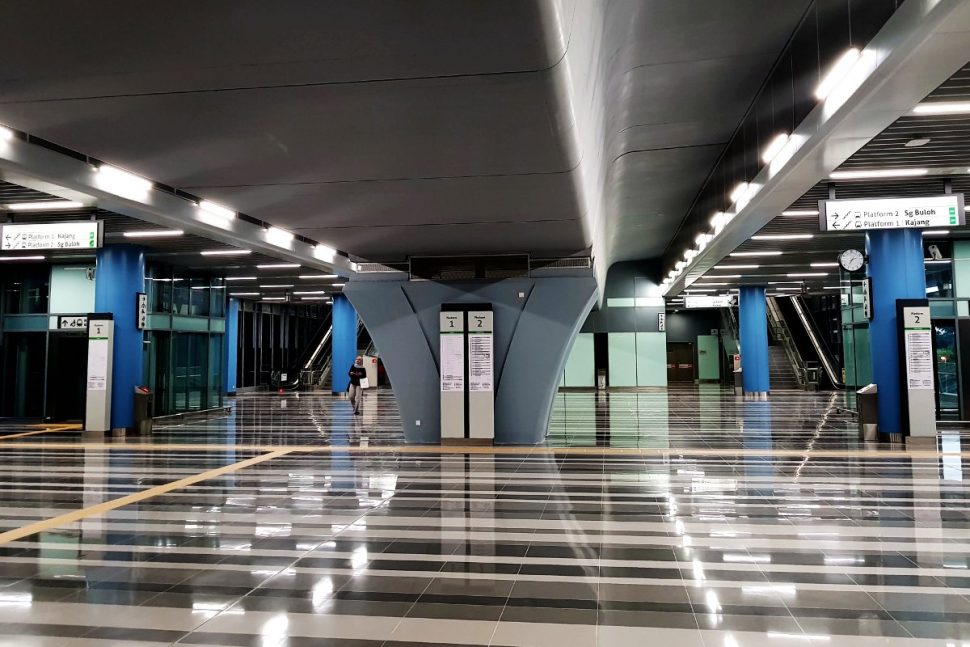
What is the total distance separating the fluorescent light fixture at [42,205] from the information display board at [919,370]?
14.0 metres

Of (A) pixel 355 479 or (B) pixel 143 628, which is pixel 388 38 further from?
(A) pixel 355 479

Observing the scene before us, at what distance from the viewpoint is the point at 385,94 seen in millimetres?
4953

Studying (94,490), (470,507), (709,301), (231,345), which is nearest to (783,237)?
(470,507)

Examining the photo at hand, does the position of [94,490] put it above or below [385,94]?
below

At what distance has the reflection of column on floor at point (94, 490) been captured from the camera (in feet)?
20.5

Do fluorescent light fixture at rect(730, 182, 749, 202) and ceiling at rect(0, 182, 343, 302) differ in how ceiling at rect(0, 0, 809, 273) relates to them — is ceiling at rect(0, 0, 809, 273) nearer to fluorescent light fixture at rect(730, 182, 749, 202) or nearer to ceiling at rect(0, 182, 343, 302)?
fluorescent light fixture at rect(730, 182, 749, 202)

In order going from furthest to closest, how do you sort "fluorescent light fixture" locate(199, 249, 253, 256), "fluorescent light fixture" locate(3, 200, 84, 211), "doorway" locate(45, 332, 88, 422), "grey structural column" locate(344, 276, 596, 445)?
"doorway" locate(45, 332, 88, 422) → "fluorescent light fixture" locate(199, 249, 253, 256) → "grey structural column" locate(344, 276, 596, 445) → "fluorescent light fixture" locate(3, 200, 84, 211)

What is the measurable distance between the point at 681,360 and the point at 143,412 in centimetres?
3279

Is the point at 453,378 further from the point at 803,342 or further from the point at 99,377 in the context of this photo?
the point at 803,342

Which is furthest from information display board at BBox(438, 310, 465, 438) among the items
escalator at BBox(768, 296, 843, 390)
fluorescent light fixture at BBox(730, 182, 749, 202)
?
escalator at BBox(768, 296, 843, 390)

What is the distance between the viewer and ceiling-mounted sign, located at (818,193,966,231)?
9953 mm

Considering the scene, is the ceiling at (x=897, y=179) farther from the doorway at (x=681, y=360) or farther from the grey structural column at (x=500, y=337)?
the doorway at (x=681, y=360)

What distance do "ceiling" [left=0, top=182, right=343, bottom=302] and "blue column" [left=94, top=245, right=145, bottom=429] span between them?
0.52 meters

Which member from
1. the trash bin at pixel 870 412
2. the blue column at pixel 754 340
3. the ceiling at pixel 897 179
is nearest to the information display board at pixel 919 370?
the trash bin at pixel 870 412
